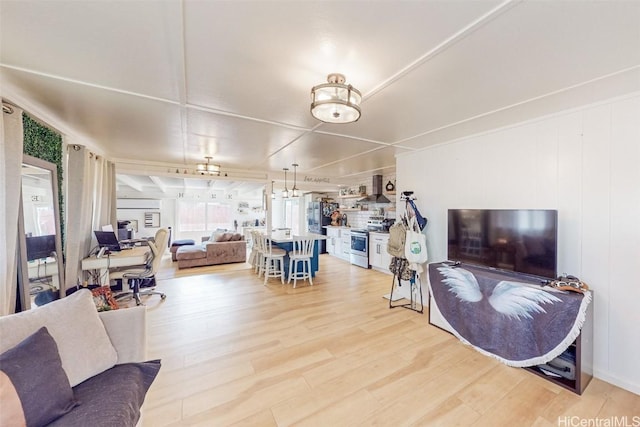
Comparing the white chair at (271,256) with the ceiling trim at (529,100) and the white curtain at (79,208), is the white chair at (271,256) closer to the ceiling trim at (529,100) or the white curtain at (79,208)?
the white curtain at (79,208)

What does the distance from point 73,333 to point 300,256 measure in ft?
11.0

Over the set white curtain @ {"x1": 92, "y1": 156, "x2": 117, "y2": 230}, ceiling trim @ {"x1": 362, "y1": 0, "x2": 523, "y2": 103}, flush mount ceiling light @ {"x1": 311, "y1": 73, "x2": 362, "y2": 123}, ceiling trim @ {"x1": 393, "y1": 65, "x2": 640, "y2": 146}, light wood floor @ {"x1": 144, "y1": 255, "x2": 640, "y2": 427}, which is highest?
ceiling trim @ {"x1": 362, "y1": 0, "x2": 523, "y2": 103}

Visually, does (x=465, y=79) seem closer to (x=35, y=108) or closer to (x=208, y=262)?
(x=35, y=108)

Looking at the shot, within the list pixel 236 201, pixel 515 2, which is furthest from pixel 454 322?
pixel 236 201

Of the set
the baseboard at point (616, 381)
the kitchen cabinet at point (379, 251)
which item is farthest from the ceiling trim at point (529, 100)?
the kitchen cabinet at point (379, 251)

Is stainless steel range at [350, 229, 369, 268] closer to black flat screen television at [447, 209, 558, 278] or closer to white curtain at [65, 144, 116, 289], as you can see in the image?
black flat screen television at [447, 209, 558, 278]

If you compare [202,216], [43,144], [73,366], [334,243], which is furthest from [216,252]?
[73,366]

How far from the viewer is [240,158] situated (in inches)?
169

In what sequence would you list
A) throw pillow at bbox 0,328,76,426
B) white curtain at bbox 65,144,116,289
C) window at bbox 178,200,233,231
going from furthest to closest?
window at bbox 178,200,233,231 → white curtain at bbox 65,144,116,289 → throw pillow at bbox 0,328,76,426

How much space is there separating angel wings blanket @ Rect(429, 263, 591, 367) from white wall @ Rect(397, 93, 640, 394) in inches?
15.4

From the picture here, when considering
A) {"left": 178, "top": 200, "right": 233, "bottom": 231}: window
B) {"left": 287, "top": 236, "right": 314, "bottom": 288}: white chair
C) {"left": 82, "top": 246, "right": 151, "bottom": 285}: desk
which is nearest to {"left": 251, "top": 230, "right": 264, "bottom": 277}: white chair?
{"left": 287, "top": 236, "right": 314, "bottom": 288}: white chair

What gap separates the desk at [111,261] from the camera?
10.2 feet

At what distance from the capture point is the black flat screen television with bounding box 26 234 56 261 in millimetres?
2189

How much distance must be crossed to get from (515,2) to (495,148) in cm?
200
